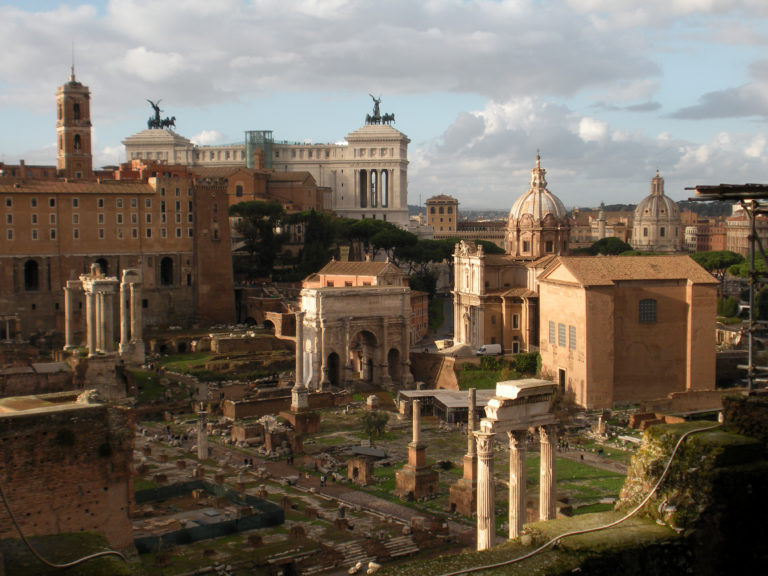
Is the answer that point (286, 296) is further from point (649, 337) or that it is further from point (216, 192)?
point (649, 337)

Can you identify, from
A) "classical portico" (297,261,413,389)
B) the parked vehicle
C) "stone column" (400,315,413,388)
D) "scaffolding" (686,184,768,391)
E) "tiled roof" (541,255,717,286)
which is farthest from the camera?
the parked vehicle

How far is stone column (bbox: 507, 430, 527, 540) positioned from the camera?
19344mm

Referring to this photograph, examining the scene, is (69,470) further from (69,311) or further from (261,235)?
(261,235)

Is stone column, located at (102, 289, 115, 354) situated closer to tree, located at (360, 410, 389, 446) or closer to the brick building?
the brick building

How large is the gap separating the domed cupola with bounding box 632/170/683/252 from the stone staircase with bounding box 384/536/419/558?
86.2 m

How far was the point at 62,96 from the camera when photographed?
2662 inches

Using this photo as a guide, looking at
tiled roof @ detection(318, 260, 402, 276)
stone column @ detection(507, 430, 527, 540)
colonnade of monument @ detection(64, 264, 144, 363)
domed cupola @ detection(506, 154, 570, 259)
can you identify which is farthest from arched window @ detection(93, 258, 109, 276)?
stone column @ detection(507, 430, 527, 540)

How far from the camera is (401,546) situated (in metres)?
26.2

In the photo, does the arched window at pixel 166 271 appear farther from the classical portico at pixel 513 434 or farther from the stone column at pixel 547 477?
the classical portico at pixel 513 434

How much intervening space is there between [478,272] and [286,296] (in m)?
15.1

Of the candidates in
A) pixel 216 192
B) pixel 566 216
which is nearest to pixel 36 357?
pixel 216 192

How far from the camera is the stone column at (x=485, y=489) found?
62.3 ft

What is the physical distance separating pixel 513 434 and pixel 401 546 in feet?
27.1

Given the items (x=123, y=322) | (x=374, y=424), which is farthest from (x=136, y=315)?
(x=374, y=424)
